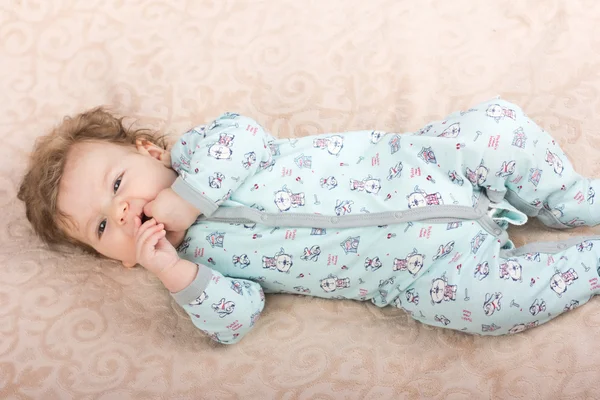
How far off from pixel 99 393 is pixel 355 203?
2.04 feet

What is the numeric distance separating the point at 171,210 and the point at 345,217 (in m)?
0.34

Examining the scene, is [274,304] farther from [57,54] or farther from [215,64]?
[57,54]

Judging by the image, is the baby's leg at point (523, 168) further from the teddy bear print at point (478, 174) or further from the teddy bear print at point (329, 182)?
the teddy bear print at point (329, 182)

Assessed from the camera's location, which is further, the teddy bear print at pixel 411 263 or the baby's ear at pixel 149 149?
the baby's ear at pixel 149 149

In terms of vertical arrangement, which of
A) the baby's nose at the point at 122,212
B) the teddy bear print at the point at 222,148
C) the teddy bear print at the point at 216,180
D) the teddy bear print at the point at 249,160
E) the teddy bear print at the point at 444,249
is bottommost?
the teddy bear print at the point at 444,249

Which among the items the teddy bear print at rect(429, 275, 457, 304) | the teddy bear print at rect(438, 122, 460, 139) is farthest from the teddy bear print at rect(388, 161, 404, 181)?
the teddy bear print at rect(429, 275, 457, 304)

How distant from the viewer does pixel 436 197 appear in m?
1.20

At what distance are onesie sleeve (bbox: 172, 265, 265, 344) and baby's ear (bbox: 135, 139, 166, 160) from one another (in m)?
0.30

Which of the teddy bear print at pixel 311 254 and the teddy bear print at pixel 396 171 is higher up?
the teddy bear print at pixel 396 171

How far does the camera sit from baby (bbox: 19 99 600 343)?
117 centimetres

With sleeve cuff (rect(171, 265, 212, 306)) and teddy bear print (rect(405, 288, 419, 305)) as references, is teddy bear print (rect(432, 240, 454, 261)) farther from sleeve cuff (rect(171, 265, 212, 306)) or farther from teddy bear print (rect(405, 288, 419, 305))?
sleeve cuff (rect(171, 265, 212, 306))

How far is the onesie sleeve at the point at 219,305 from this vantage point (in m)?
1.17

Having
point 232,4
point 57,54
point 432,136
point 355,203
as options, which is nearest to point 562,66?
point 432,136

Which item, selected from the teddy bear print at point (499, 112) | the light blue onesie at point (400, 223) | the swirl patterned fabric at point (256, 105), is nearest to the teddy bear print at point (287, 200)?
the light blue onesie at point (400, 223)
